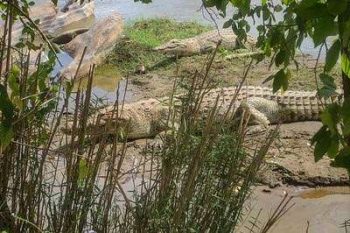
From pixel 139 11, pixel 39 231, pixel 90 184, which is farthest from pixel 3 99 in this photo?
pixel 139 11

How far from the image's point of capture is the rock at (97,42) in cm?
896

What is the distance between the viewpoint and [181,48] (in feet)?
28.9

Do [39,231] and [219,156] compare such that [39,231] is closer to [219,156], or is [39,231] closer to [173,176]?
[173,176]

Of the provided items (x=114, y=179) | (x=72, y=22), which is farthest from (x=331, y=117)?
(x=72, y=22)

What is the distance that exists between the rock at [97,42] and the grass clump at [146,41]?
0.13 meters

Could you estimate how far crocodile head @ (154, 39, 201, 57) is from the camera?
880 centimetres

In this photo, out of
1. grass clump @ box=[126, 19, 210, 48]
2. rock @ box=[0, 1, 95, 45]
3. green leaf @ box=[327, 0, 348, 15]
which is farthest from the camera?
rock @ box=[0, 1, 95, 45]

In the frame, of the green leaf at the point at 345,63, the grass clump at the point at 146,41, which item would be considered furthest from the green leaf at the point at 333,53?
the grass clump at the point at 146,41

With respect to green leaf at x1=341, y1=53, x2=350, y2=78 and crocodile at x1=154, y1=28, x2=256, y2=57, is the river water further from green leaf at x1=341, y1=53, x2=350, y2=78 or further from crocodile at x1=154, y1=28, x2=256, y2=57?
green leaf at x1=341, y1=53, x2=350, y2=78

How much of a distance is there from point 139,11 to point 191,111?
415 inches

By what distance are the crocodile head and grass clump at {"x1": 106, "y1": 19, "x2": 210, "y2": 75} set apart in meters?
0.10

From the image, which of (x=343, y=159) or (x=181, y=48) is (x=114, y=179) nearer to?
(x=343, y=159)

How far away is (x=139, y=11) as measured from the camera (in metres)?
12.7

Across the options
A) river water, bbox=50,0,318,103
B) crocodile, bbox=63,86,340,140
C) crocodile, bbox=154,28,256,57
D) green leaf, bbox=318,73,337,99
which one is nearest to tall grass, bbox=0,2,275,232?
green leaf, bbox=318,73,337,99
